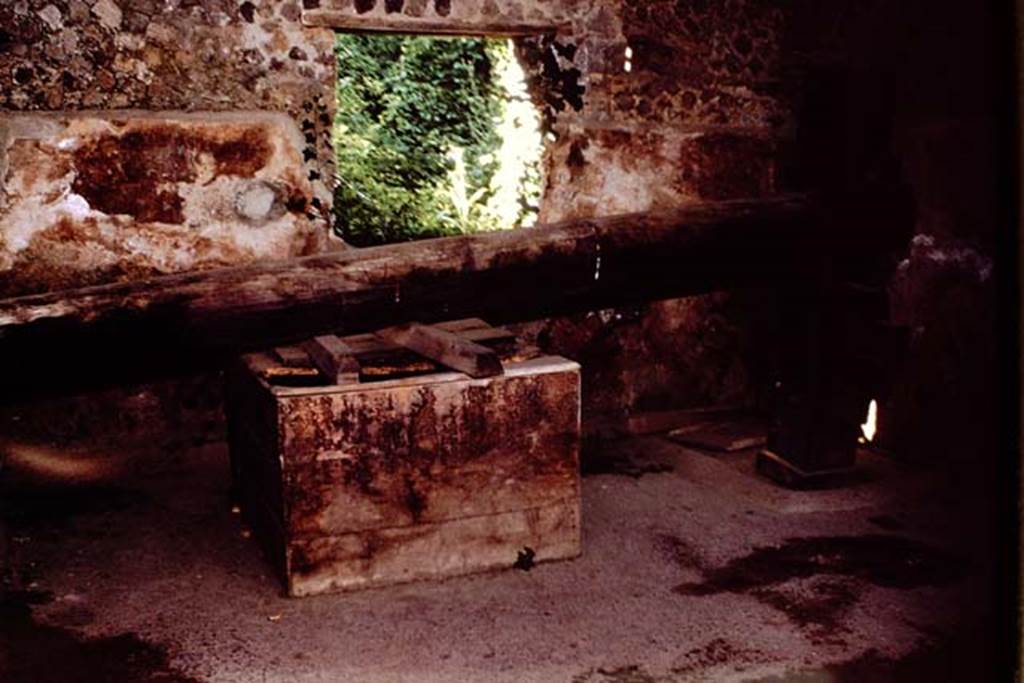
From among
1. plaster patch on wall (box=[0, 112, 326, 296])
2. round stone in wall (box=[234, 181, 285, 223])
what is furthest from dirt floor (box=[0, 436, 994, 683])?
round stone in wall (box=[234, 181, 285, 223])

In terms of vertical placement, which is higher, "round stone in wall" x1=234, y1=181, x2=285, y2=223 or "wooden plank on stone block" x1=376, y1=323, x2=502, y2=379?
"round stone in wall" x1=234, y1=181, x2=285, y2=223

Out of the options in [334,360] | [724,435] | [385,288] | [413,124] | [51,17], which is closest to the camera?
[334,360]

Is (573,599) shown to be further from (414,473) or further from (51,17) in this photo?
(51,17)

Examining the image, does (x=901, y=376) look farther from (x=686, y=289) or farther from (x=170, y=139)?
(x=170, y=139)

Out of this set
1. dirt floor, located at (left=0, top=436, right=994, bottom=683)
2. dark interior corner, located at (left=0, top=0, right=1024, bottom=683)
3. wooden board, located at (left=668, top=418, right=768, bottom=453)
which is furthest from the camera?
wooden board, located at (left=668, top=418, right=768, bottom=453)

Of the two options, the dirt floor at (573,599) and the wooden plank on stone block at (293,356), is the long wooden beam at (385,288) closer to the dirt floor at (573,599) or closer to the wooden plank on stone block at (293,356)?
the wooden plank on stone block at (293,356)

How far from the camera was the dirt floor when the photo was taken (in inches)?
101

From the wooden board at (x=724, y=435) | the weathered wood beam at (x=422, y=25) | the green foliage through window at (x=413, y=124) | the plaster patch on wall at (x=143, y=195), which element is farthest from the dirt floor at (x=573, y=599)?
the green foliage through window at (x=413, y=124)

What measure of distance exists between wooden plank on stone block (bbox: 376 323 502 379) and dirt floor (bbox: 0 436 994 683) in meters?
0.74

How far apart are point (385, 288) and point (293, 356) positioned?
0.42m

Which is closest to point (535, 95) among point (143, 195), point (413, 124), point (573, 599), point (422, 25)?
point (422, 25)

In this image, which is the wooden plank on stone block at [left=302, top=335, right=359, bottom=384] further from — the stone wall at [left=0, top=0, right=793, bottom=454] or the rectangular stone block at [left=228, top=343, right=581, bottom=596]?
the stone wall at [left=0, top=0, right=793, bottom=454]

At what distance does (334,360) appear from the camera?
9.71 feet

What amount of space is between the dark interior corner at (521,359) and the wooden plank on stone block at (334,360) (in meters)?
0.02
